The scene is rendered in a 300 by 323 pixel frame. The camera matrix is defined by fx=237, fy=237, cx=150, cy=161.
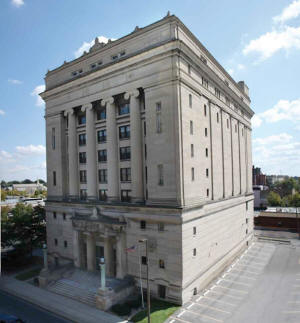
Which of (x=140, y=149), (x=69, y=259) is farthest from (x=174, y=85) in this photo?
(x=69, y=259)

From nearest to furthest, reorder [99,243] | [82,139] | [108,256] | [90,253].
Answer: [108,256], [99,243], [90,253], [82,139]

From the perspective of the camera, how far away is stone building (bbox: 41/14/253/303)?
2698cm

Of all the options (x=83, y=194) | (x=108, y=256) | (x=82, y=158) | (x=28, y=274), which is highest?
(x=82, y=158)

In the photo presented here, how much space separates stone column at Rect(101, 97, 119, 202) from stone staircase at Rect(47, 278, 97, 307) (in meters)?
11.3

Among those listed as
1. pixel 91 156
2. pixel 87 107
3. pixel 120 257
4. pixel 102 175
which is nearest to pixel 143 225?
pixel 120 257

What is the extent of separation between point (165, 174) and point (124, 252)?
11540 millimetres

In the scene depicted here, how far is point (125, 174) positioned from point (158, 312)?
651 inches

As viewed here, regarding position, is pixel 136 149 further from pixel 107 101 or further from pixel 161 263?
pixel 161 263

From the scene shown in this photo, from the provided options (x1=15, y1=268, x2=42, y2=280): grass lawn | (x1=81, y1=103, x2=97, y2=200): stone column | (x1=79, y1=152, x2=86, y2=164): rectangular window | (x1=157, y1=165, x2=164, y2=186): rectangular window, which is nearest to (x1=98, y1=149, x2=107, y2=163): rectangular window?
(x1=81, y1=103, x2=97, y2=200): stone column

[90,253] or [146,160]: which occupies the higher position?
[146,160]

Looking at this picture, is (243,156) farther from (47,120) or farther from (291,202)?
(291,202)

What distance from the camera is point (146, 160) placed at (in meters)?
29.8

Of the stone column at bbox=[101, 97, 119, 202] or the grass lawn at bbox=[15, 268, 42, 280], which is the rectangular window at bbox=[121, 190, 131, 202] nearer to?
the stone column at bbox=[101, 97, 119, 202]

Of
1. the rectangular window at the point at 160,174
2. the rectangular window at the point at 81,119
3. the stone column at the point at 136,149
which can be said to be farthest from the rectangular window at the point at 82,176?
the rectangular window at the point at 160,174
